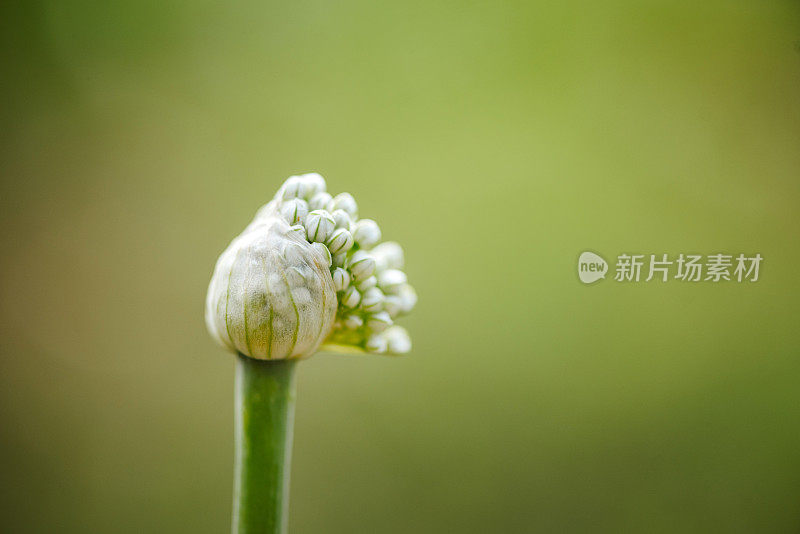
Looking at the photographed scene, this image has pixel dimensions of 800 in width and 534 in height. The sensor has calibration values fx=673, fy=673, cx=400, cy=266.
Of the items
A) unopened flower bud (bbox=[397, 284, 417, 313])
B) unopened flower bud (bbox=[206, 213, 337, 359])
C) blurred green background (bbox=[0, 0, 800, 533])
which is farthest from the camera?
blurred green background (bbox=[0, 0, 800, 533])

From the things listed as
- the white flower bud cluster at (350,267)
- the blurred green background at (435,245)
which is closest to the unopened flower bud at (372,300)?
the white flower bud cluster at (350,267)

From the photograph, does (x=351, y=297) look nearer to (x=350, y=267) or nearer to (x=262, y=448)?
(x=350, y=267)

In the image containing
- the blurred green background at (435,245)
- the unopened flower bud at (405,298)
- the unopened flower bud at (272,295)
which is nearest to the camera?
the unopened flower bud at (272,295)

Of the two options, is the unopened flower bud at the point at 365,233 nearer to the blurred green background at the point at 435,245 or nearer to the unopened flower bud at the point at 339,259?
the unopened flower bud at the point at 339,259

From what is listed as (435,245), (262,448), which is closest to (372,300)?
(262,448)

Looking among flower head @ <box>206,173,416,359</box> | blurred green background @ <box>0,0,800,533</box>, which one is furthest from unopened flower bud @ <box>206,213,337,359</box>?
blurred green background @ <box>0,0,800,533</box>

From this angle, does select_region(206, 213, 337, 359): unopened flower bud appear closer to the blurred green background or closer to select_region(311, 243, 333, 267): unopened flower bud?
select_region(311, 243, 333, 267): unopened flower bud

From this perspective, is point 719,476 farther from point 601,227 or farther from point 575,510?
point 601,227
